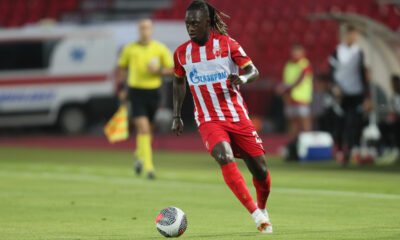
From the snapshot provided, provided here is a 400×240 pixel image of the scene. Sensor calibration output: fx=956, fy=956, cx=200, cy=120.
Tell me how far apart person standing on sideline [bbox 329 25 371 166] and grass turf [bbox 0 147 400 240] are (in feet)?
2.25

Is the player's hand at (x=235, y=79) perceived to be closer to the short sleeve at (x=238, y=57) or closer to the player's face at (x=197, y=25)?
the short sleeve at (x=238, y=57)

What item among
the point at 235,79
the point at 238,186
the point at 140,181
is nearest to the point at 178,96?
the point at 235,79

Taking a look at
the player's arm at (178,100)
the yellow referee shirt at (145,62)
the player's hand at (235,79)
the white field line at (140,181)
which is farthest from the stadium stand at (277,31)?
the player's hand at (235,79)

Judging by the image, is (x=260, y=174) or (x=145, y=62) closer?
(x=260, y=174)

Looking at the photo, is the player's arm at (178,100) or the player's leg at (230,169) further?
the player's arm at (178,100)

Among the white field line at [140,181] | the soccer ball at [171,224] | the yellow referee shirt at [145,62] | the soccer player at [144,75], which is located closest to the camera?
the soccer ball at [171,224]

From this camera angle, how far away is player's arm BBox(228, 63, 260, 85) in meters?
7.68

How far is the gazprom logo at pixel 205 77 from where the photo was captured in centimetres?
823

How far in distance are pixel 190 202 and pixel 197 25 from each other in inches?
124

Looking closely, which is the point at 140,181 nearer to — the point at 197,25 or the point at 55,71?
the point at 197,25

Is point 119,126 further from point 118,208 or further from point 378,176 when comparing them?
point 118,208

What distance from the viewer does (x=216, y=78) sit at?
8.23 metres

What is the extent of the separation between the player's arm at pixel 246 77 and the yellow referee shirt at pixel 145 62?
23.2 feet

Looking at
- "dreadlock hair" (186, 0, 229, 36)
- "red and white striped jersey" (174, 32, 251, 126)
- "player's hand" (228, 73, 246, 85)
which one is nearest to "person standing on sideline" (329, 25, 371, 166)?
"dreadlock hair" (186, 0, 229, 36)
